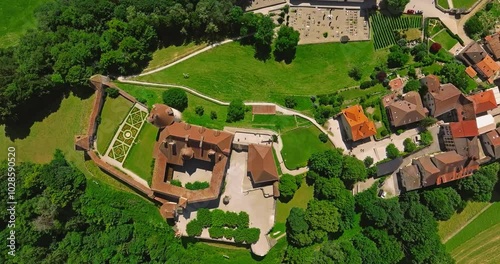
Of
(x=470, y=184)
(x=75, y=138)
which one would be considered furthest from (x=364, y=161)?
(x=75, y=138)

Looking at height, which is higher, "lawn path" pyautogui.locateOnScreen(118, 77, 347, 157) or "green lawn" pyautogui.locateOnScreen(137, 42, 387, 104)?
"green lawn" pyautogui.locateOnScreen(137, 42, 387, 104)

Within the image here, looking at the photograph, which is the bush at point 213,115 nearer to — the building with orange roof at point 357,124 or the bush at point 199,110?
the bush at point 199,110

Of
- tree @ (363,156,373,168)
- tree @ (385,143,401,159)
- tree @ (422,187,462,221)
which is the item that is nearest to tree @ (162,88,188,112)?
tree @ (363,156,373,168)

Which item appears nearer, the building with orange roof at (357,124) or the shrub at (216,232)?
the shrub at (216,232)

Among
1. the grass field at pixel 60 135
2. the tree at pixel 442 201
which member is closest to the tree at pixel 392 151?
the tree at pixel 442 201

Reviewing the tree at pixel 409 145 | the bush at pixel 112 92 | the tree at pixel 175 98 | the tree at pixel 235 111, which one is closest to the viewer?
the tree at pixel 175 98

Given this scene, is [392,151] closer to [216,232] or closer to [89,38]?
[216,232]

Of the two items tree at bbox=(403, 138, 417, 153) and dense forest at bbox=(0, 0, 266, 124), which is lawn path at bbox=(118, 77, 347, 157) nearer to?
dense forest at bbox=(0, 0, 266, 124)
